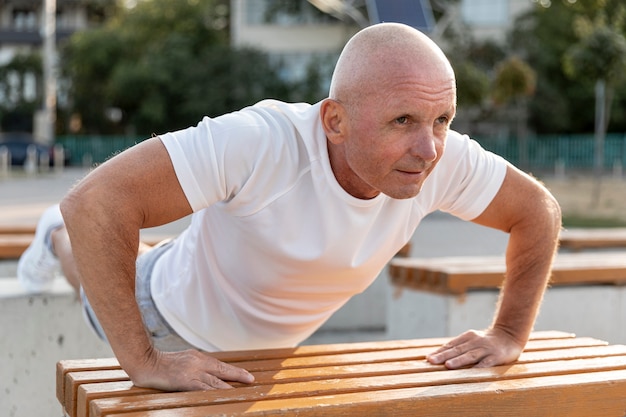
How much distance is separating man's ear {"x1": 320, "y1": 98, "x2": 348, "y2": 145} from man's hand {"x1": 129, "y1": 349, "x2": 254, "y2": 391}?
2.29 ft

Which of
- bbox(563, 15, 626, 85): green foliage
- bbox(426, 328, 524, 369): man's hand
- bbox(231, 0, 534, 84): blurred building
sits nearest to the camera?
bbox(426, 328, 524, 369): man's hand

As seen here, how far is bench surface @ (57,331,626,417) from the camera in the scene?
85.4 inches

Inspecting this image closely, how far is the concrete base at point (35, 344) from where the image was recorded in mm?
4063

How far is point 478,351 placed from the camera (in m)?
2.78

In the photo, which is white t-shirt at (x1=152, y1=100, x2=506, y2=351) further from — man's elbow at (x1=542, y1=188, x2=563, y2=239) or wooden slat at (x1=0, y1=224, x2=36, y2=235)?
wooden slat at (x1=0, y1=224, x2=36, y2=235)

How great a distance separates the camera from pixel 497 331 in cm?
290

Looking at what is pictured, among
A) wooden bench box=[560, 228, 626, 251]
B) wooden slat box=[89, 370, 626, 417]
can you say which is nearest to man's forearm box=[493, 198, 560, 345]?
wooden slat box=[89, 370, 626, 417]

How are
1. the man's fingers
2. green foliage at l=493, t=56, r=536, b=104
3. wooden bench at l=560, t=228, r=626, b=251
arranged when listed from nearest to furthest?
the man's fingers, wooden bench at l=560, t=228, r=626, b=251, green foliage at l=493, t=56, r=536, b=104

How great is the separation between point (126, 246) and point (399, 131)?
2.59 feet

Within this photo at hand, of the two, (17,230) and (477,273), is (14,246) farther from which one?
(477,273)

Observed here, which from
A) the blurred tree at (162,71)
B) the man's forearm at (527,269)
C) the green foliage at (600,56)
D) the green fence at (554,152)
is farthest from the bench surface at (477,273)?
the blurred tree at (162,71)

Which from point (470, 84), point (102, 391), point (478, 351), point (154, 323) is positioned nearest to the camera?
point (102, 391)

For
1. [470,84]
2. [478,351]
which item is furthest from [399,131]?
[470,84]

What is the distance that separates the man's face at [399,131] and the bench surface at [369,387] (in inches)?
20.8
